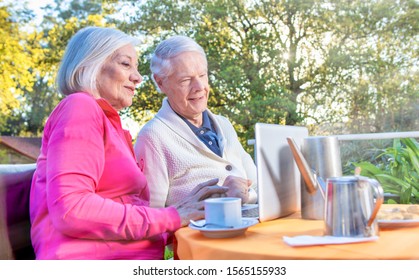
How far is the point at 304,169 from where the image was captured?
1028mm

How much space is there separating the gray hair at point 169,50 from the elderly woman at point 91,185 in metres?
0.35

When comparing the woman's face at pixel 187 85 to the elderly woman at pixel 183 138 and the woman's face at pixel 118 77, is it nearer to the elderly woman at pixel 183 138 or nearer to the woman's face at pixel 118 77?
the elderly woman at pixel 183 138

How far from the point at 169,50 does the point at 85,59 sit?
45 cm

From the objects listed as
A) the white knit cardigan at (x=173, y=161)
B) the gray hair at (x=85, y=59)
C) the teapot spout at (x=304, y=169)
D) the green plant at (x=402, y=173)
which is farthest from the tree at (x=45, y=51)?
the teapot spout at (x=304, y=169)

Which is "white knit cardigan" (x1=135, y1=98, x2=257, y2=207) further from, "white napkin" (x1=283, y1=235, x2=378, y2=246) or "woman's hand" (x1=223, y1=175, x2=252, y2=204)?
"white napkin" (x1=283, y1=235, x2=378, y2=246)

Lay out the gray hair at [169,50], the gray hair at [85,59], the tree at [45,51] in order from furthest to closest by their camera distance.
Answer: the tree at [45,51]
the gray hair at [169,50]
the gray hair at [85,59]

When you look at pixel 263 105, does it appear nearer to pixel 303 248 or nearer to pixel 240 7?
pixel 240 7

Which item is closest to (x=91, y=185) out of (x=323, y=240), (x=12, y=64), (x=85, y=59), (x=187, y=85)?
(x=85, y=59)

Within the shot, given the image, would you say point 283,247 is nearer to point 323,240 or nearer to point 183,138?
point 323,240

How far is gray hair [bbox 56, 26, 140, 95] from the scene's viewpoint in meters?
1.25

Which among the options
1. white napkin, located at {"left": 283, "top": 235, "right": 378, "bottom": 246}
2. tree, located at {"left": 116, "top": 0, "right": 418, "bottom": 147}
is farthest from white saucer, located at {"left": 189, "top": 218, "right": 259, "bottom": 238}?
tree, located at {"left": 116, "top": 0, "right": 418, "bottom": 147}

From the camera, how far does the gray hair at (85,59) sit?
125 cm

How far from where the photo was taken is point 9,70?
5.65 metres
